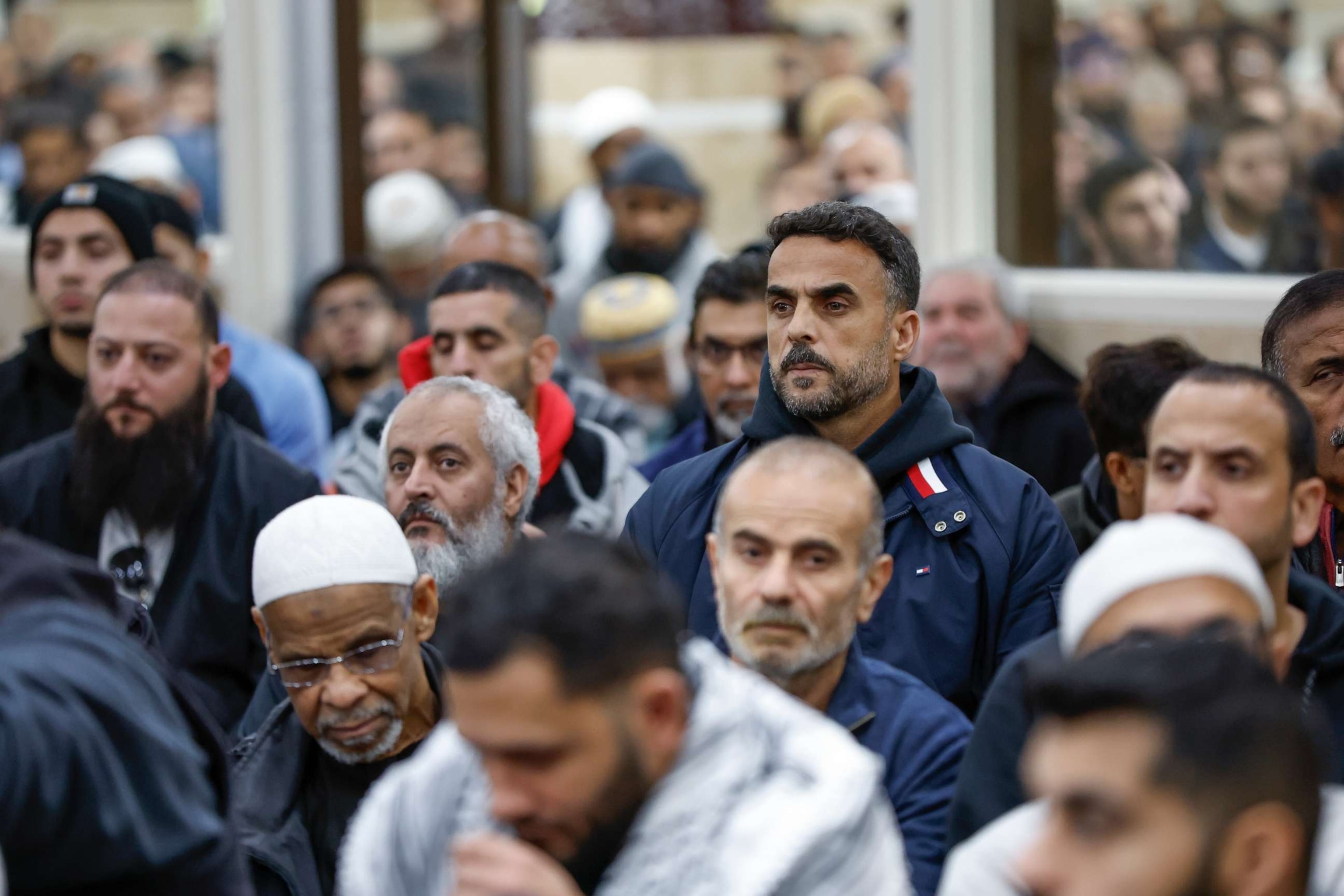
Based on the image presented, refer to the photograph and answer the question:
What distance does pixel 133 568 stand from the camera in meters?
4.97

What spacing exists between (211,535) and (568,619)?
2915 millimetres

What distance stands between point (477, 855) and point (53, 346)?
13.5 ft

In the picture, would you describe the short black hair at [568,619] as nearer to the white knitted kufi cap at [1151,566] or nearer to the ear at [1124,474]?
the white knitted kufi cap at [1151,566]

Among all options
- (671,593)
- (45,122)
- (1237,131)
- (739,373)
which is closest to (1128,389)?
(739,373)

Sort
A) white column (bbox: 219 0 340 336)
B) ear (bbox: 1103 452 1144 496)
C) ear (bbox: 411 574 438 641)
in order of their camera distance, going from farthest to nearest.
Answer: white column (bbox: 219 0 340 336), ear (bbox: 1103 452 1144 496), ear (bbox: 411 574 438 641)

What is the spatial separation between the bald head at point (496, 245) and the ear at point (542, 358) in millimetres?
1293

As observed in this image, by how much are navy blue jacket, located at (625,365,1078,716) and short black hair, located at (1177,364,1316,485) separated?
617 mm

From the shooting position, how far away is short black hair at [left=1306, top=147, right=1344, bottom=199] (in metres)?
6.18

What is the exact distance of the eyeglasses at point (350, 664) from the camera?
359 cm

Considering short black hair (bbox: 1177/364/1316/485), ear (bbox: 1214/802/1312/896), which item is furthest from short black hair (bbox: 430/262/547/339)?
ear (bbox: 1214/802/1312/896)

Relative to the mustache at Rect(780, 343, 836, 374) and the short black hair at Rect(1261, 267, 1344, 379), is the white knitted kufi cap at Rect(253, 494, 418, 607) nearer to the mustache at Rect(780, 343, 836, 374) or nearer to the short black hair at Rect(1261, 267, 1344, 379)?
the mustache at Rect(780, 343, 836, 374)

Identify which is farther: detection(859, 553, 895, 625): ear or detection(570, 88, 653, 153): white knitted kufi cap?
detection(570, 88, 653, 153): white knitted kufi cap

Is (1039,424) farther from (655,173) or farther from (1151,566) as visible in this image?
(1151,566)

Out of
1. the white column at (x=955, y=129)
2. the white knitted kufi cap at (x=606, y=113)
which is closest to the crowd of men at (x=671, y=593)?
the white column at (x=955, y=129)
